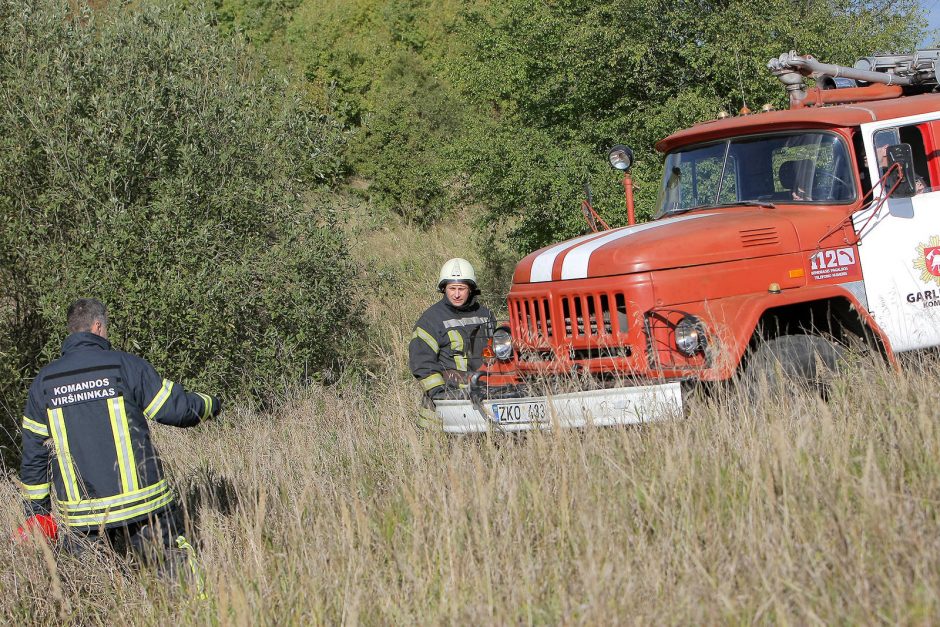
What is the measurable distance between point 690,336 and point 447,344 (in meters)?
1.86

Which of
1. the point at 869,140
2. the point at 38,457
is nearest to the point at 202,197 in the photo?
the point at 38,457

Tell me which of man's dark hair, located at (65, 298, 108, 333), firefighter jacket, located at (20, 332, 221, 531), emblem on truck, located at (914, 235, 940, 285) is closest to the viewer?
firefighter jacket, located at (20, 332, 221, 531)

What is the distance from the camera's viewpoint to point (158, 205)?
9.16 meters

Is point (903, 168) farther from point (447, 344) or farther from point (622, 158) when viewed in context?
point (447, 344)

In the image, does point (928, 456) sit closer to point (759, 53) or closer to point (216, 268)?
point (216, 268)

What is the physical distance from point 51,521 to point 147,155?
5489 millimetres

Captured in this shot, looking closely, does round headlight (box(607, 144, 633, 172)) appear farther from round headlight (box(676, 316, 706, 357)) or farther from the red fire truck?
round headlight (box(676, 316, 706, 357))

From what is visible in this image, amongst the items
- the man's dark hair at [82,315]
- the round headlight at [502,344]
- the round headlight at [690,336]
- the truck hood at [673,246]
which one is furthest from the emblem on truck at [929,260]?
the man's dark hair at [82,315]

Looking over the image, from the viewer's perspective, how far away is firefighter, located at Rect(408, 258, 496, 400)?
660 cm

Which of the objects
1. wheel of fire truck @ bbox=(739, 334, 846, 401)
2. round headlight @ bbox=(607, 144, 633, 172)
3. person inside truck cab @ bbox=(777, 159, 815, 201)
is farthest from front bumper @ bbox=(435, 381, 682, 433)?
round headlight @ bbox=(607, 144, 633, 172)

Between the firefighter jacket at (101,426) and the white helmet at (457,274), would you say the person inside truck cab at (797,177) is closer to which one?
the white helmet at (457,274)

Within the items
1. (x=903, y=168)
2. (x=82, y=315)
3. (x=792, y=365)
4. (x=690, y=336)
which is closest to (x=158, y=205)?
(x=82, y=315)

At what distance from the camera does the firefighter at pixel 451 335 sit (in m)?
6.60

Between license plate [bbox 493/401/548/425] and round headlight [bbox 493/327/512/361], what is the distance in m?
0.82
